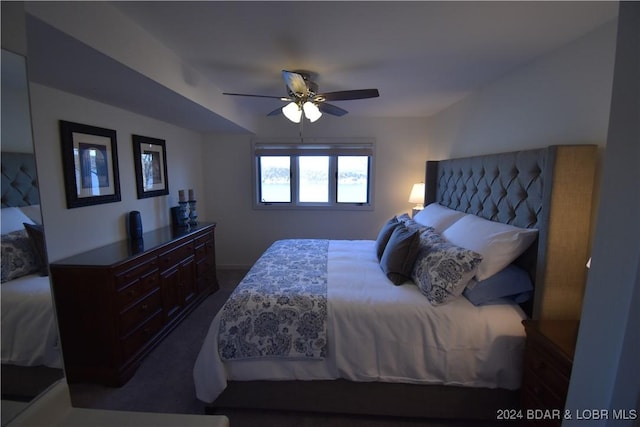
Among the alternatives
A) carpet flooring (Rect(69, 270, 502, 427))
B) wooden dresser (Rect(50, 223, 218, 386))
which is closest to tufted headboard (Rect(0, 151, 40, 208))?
wooden dresser (Rect(50, 223, 218, 386))

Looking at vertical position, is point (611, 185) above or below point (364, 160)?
below

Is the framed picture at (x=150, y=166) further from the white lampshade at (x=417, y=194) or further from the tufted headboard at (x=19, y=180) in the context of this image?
the white lampshade at (x=417, y=194)

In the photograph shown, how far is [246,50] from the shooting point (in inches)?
73.5

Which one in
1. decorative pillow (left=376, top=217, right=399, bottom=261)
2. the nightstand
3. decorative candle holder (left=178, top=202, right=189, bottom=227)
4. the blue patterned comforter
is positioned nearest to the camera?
the nightstand

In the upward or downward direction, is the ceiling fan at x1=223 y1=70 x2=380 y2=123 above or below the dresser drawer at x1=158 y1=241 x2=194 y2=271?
above

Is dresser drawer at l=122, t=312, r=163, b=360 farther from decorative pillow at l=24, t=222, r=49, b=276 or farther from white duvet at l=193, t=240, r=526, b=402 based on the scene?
decorative pillow at l=24, t=222, r=49, b=276

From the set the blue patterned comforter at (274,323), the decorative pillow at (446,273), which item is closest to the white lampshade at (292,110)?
the blue patterned comforter at (274,323)

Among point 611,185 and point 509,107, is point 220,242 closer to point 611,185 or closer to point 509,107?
point 509,107

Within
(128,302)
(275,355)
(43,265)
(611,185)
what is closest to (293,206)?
(128,302)

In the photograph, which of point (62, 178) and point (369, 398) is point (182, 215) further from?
point (369, 398)

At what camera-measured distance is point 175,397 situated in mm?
1908

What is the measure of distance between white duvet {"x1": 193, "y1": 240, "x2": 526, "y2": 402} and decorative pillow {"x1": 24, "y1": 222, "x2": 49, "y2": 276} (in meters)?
0.92

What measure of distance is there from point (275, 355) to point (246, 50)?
195cm

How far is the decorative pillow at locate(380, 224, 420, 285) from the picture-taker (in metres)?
2.02
